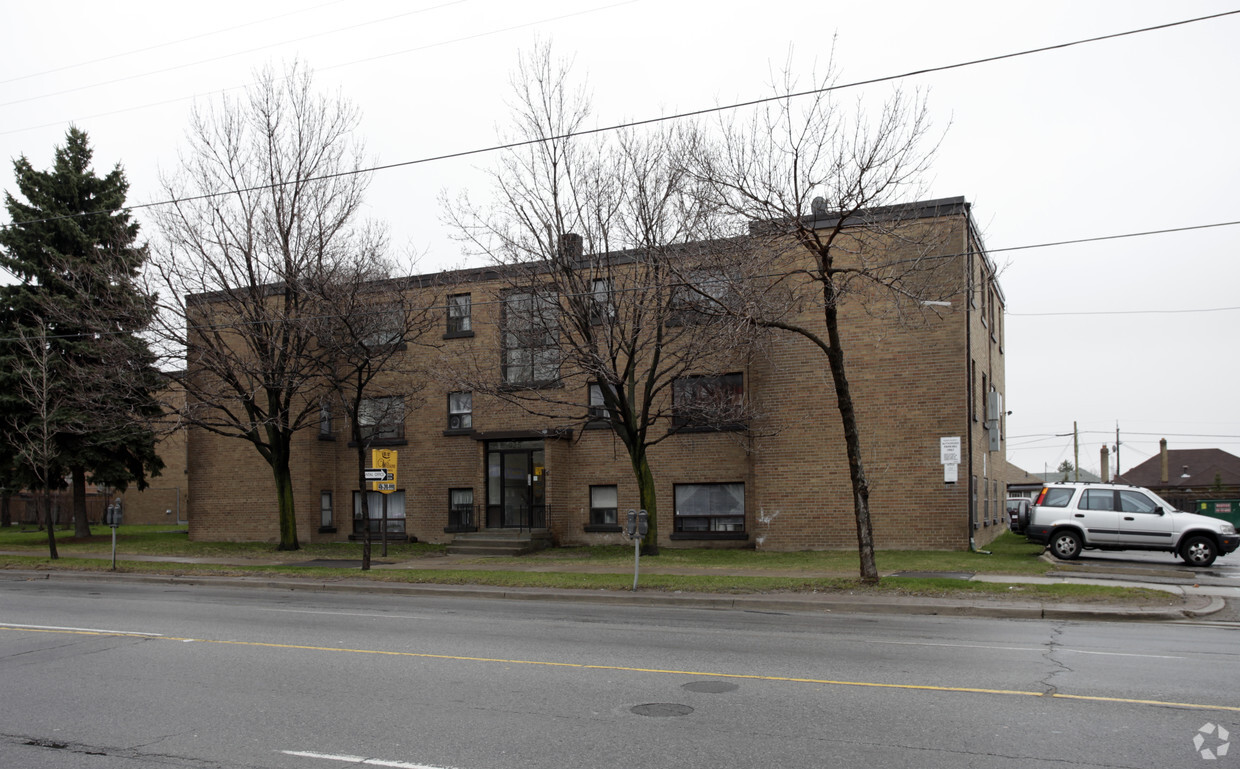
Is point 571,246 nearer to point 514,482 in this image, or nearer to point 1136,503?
point 514,482

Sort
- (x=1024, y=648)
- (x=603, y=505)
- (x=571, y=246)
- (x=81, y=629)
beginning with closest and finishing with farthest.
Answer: (x=1024, y=648) → (x=81, y=629) → (x=571, y=246) → (x=603, y=505)

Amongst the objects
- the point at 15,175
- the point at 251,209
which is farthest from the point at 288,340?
the point at 15,175

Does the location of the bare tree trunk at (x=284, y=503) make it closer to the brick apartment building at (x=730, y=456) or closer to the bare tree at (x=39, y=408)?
the brick apartment building at (x=730, y=456)

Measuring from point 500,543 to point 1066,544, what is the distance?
1388 cm

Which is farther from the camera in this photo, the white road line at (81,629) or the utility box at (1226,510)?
the utility box at (1226,510)

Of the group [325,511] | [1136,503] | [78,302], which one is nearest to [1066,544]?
[1136,503]

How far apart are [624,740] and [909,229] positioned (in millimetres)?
16893

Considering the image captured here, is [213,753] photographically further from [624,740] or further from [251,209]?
[251,209]

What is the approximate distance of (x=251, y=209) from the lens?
24.9 m

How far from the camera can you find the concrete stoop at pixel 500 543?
2484cm

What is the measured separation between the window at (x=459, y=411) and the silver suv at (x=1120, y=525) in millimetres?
16072

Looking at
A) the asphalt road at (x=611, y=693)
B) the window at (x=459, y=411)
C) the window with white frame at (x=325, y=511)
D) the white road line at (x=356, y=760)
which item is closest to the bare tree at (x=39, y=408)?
the window with white frame at (x=325, y=511)

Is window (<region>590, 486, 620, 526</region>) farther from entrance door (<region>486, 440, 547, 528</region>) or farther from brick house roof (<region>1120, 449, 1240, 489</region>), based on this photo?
brick house roof (<region>1120, 449, 1240, 489</region>)

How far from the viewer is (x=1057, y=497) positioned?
21.4 meters
